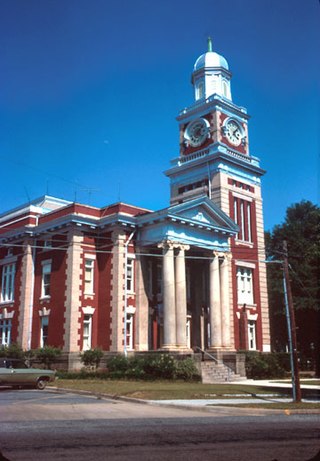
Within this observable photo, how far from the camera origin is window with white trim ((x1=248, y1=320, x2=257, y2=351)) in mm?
43225

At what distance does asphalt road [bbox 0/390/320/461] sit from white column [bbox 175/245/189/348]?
15.6 m

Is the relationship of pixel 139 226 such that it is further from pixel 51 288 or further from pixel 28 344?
pixel 28 344

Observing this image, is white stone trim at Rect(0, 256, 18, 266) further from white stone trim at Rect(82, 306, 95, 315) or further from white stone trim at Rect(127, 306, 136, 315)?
white stone trim at Rect(127, 306, 136, 315)

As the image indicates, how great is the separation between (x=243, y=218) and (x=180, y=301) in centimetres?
1384

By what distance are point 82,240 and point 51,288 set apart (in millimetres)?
4380

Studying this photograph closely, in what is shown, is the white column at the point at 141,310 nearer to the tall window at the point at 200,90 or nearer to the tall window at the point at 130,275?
the tall window at the point at 130,275

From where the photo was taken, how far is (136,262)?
37188mm

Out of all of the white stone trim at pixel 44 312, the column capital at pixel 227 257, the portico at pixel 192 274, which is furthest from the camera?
the column capital at pixel 227 257

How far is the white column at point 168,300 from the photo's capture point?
3375cm

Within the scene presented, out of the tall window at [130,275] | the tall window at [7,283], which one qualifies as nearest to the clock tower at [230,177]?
the tall window at [130,275]

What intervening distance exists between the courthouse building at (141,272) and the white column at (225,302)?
0.08 metres

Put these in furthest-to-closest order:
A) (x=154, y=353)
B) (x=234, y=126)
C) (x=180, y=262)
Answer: (x=234, y=126) → (x=180, y=262) → (x=154, y=353)

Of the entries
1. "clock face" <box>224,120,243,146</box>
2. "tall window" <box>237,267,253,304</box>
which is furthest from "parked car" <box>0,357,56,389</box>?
"clock face" <box>224,120,243,146</box>

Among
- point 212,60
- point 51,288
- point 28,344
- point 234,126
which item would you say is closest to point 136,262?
point 51,288
